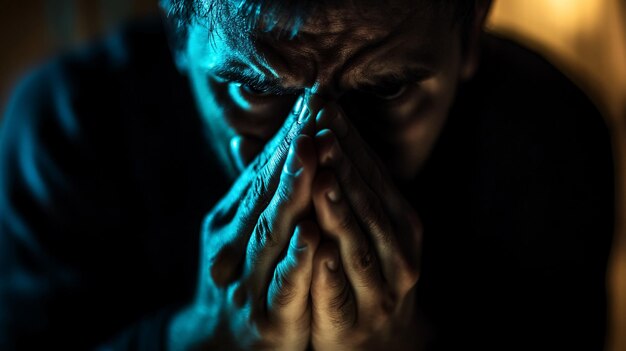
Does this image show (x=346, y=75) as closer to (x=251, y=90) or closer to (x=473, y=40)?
(x=251, y=90)

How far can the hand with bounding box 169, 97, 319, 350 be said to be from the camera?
18.6 inches

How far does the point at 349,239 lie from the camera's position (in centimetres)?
49

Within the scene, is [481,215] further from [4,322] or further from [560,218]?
[4,322]

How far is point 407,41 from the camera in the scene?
0.52 meters

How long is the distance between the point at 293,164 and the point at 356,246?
3.4 inches

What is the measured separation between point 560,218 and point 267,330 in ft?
1.19

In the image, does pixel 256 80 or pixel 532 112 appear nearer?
pixel 256 80

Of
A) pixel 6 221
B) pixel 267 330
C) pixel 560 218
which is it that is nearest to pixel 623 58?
pixel 560 218

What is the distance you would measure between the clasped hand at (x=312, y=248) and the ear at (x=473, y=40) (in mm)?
191

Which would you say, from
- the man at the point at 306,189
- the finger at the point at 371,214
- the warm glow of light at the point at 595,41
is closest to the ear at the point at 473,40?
the man at the point at 306,189

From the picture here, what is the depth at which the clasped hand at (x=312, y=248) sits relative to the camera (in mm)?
473

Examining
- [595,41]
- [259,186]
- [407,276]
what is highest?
[595,41]

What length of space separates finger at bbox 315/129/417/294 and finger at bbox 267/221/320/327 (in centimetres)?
4

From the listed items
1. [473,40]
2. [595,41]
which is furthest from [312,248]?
[595,41]
